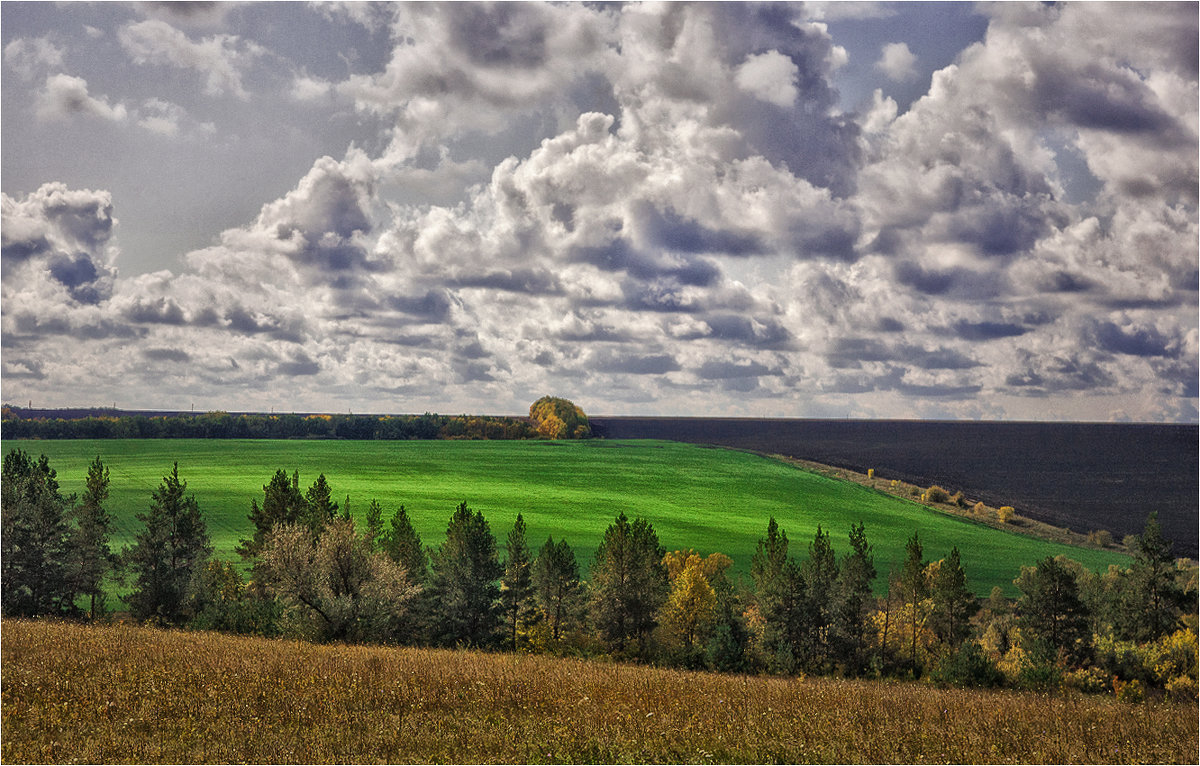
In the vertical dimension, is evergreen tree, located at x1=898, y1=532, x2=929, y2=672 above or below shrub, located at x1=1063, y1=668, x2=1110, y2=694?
above

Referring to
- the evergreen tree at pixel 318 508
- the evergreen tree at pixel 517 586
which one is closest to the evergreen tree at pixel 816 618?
the evergreen tree at pixel 517 586

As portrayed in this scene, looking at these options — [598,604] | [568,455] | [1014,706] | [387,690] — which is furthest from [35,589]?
[568,455]

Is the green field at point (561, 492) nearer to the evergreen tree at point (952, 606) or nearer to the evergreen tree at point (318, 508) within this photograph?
the evergreen tree at point (318, 508)

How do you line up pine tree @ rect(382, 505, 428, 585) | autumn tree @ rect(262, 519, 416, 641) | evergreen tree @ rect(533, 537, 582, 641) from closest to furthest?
autumn tree @ rect(262, 519, 416, 641) → pine tree @ rect(382, 505, 428, 585) → evergreen tree @ rect(533, 537, 582, 641)

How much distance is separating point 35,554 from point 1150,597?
301 ft

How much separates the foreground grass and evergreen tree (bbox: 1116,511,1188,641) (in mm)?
60837

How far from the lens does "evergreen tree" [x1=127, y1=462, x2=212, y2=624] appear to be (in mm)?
58281

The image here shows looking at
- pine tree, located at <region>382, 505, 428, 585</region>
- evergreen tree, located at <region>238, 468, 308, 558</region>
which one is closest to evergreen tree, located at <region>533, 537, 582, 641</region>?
pine tree, located at <region>382, 505, 428, 585</region>

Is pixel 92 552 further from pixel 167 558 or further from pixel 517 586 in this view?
pixel 517 586

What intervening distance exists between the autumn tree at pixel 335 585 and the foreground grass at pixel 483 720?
19.6 m

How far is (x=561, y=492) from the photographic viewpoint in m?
137

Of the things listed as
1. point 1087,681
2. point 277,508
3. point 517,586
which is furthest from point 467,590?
point 1087,681

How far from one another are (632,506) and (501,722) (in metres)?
120

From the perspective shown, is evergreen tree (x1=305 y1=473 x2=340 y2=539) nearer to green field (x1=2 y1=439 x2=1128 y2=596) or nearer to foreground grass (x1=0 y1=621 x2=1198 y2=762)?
Answer: green field (x1=2 y1=439 x2=1128 y2=596)
